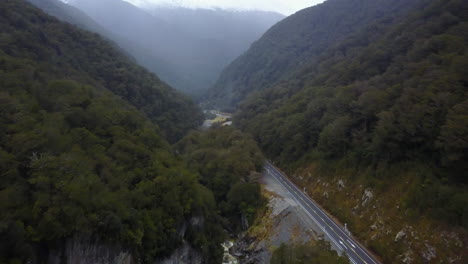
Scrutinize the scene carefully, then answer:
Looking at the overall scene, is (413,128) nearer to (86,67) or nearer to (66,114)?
(66,114)

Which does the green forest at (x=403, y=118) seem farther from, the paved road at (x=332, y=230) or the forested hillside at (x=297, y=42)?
the forested hillside at (x=297, y=42)

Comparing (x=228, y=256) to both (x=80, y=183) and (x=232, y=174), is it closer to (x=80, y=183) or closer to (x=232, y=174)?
(x=232, y=174)

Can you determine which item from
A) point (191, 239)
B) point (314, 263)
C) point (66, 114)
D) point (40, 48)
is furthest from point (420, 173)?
point (40, 48)

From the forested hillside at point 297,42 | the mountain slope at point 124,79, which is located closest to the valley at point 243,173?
the mountain slope at point 124,79

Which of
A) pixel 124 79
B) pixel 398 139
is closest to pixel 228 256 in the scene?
pixel 398 139

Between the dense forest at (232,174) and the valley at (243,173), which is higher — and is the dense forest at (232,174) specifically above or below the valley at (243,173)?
below

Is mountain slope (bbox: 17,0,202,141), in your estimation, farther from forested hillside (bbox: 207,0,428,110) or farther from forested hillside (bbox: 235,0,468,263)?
forested hillside (bbox: 207,0,428,110)

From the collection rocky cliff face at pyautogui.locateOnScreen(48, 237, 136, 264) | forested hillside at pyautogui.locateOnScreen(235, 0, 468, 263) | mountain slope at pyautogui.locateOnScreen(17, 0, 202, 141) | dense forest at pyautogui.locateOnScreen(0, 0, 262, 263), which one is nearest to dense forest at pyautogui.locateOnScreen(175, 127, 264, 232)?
dense forest at pyautogui.locateOnScreen(0, 0, 262, 263)
